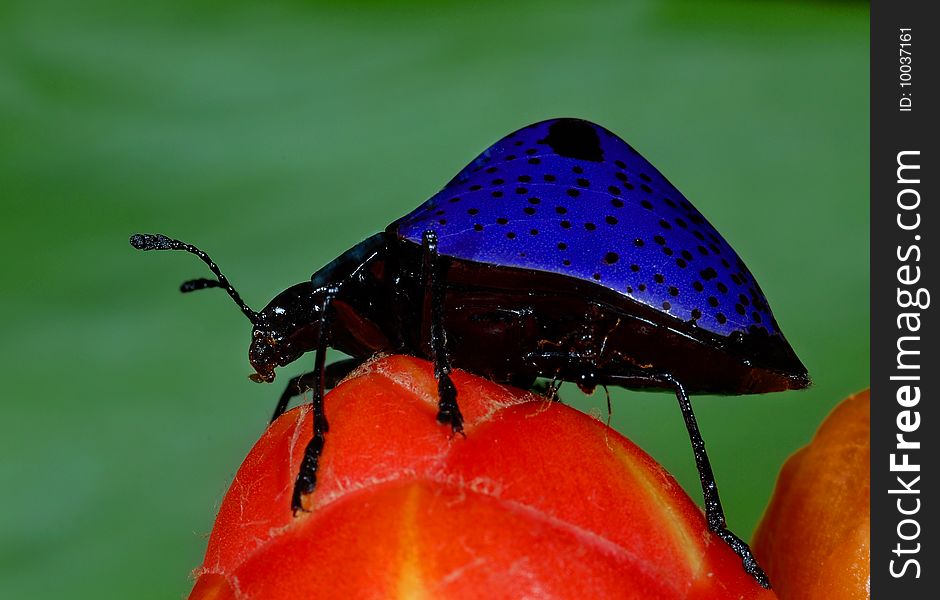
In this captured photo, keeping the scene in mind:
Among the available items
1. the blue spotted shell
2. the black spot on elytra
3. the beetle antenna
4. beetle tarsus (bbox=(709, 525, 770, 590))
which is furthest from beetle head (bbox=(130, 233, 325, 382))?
beetle tarsus (bbox=(709, 525, 770, 590))

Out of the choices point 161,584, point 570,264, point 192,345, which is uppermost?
point 570,264

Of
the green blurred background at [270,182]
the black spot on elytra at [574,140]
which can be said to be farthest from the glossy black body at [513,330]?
the green blurred background at [270,182]

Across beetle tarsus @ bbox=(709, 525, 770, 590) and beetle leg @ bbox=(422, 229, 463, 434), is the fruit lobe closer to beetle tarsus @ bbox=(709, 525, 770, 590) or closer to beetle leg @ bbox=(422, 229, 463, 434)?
beetle tarsus @ bbox=(709, 525, 770, 590)

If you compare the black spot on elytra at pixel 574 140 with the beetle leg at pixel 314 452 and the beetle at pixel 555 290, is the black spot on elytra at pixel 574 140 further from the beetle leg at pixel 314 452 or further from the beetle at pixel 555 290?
the beetle leg at pixel 314 452

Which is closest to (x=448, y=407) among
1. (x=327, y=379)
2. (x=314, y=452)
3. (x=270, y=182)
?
(x=314, y=452)
